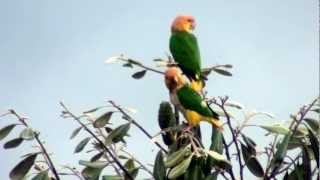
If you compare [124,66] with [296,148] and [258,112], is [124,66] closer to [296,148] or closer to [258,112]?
[258,112]

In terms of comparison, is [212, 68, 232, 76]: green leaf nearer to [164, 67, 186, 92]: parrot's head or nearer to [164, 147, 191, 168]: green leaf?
[164, 67, 186, 92]: parrot's head

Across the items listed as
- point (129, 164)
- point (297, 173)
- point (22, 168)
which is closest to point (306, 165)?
point (297, 173)

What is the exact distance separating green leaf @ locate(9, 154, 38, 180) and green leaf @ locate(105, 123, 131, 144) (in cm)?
31

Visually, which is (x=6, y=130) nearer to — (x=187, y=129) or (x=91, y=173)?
(x=91, y=173)

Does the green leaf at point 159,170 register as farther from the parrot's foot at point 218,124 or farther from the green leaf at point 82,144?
the green leaf at point 82,144

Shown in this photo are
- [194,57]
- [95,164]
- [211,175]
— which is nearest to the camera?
[211,175]

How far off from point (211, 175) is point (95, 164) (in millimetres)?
529

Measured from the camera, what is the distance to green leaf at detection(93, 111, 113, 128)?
2.48 m

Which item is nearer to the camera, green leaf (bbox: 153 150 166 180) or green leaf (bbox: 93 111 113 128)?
green leaf (bbox: 153 150 166 180)

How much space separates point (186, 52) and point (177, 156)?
413 mm

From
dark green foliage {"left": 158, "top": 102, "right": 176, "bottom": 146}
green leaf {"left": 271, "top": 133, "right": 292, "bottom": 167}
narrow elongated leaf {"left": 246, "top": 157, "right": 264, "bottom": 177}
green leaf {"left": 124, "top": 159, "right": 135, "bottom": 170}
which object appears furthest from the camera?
green leaf {"left": 124, "top": 159, "right": 135, "bottom": 170}

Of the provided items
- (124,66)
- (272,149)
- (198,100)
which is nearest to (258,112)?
(272,149)

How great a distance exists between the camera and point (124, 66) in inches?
100

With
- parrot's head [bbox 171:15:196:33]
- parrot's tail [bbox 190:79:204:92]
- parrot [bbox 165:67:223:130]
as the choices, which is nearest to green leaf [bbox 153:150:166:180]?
parrot [bbox 165:67:223:130]
